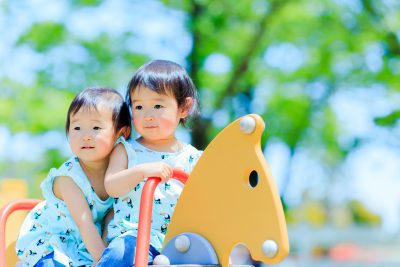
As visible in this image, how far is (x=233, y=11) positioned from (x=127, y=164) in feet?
26.9

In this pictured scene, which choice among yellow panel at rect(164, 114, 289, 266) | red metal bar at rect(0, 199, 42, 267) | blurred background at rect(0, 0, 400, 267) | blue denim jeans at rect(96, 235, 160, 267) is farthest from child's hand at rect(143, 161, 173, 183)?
blurred background at rect(0, 0, 400, 267)

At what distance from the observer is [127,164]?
8.86ft

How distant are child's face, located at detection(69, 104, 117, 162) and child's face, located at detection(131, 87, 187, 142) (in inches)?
4.3

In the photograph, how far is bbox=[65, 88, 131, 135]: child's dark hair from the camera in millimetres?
2730

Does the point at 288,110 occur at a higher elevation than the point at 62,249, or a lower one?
higher

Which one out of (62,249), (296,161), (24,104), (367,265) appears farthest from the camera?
(296,161)

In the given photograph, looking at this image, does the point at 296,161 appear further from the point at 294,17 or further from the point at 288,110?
the point at 294,17

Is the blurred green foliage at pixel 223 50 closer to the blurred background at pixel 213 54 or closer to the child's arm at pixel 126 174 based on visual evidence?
the blurred background at pixel 213 54

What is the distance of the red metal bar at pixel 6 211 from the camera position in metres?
2.87

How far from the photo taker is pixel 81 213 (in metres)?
2.68

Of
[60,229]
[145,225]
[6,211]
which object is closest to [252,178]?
[145,225]

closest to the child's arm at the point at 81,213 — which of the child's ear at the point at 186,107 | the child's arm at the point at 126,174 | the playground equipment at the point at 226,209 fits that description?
the child's arm at the point at 126,174

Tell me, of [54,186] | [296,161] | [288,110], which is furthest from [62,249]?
[296,161]

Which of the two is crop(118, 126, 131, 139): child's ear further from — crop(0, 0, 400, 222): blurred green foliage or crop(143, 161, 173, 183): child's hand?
crop(0, 0, 400, 222): blurred green foliage
